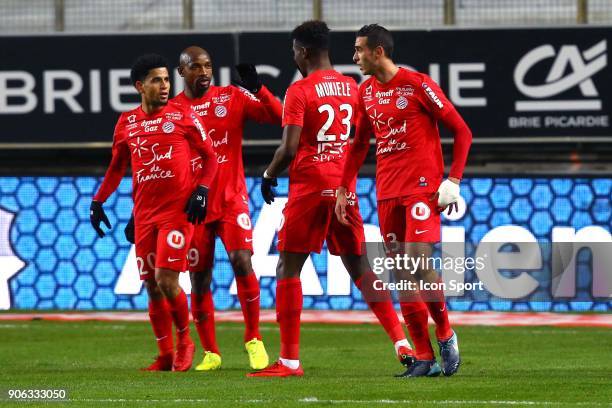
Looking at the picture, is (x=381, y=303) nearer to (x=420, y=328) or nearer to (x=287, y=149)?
(x=420, y=328)

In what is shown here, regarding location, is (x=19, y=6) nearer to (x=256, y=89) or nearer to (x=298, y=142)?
(x=256, y=89)

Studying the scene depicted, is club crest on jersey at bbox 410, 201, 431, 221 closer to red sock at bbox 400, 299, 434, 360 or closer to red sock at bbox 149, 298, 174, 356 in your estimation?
red sock at bbox 400, 299, 434, 360

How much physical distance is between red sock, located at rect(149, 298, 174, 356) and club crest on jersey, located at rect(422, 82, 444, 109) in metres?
2.38

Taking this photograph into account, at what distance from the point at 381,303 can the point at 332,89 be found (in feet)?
4.39

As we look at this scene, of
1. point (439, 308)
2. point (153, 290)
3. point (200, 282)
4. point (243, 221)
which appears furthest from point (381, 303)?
point (153, 290)

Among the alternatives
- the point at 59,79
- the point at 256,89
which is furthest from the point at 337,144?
the point at 59,79

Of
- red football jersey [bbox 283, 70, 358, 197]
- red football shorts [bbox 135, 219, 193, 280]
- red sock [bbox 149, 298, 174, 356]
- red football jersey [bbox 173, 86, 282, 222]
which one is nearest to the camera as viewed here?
red football jersey [bbox 283, 70, 358, 197]

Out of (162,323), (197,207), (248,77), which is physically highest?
(248,77)

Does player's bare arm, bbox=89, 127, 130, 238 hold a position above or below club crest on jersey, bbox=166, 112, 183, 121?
below

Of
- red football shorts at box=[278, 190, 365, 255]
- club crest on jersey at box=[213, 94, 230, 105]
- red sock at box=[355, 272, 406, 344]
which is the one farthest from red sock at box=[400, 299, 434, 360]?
club crest on jersey at box=[213, 94, 230, 105]

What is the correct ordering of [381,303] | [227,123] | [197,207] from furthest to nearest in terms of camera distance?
[227,123], [197,207], [381,303]

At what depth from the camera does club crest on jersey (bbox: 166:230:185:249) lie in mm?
9680

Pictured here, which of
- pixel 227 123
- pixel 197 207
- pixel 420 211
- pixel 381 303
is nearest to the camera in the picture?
pixel 420 211

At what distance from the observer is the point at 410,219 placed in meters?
8.83
